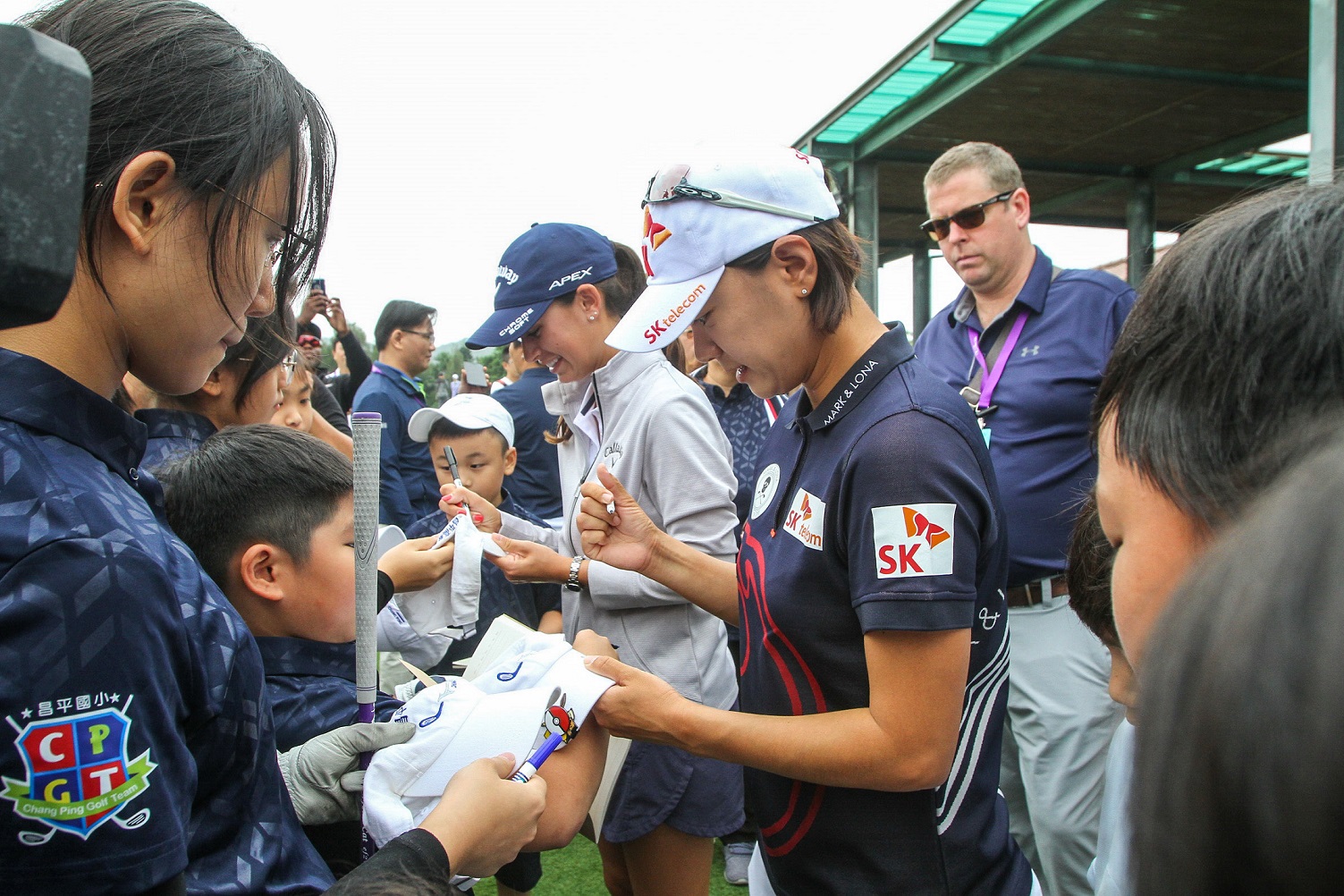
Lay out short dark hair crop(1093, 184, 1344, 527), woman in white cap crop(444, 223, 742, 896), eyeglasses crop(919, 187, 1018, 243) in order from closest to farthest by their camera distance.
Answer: short dark hair crop(1093, 184, 1344, 527)
woman in white cap crop(444, 223, 742, 896)
eyeglasses crop(919, 187, 1018, 243)

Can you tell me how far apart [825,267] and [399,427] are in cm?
438

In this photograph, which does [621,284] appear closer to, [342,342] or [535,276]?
[535,276]

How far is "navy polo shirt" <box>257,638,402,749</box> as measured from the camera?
5.82 feet

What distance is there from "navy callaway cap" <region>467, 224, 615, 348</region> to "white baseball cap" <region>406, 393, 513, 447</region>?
1198mm

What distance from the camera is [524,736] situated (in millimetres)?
1538

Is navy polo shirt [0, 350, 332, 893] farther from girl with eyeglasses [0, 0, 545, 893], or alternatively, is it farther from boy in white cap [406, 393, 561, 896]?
boy in white cap [406, 393, 561, 896]

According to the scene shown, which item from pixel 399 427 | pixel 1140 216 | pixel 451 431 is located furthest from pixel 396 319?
pixel 1140 216


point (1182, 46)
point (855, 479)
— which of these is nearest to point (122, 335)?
point (855, 479)

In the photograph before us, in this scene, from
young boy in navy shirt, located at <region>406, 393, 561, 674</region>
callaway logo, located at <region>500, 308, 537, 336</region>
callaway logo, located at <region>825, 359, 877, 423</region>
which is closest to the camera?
callaway logo, located at <region>825, 359, 877, 423</region>

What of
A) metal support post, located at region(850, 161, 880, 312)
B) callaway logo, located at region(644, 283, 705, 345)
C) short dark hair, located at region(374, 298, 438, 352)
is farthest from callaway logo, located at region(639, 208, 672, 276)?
metal support post, located at region(850, 161, 880, 312)

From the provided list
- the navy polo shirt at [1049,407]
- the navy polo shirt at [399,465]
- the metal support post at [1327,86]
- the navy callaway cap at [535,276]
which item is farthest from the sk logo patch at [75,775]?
the metal support post at [1327,86]

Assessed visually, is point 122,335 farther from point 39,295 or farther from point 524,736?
point 524,736

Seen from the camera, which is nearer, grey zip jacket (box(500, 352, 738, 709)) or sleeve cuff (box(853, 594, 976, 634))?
sleeve cuff (box(853, 594, 976, 634))

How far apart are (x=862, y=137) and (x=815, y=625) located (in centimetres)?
934
